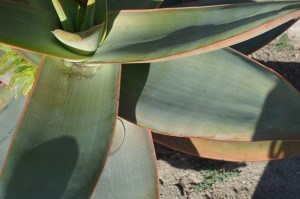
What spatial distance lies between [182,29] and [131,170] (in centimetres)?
50

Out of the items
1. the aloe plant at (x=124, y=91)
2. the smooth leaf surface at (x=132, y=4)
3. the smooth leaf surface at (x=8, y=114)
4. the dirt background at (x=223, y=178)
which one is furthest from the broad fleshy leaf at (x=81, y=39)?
the dirt background at (x=223, y=178)

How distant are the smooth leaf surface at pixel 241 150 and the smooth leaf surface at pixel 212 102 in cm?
24

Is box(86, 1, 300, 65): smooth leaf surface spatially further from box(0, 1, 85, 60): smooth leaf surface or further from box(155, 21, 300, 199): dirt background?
box(155, 21, 300, 199): dirt background

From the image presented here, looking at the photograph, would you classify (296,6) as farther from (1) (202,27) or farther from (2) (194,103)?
(2) (194,103)

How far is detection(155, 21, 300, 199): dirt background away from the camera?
6.09 feet

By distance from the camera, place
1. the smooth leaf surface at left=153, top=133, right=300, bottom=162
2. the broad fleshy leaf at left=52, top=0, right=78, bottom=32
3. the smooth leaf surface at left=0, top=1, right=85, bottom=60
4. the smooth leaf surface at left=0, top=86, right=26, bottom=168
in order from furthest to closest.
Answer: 1. the smooth leaf surface at left=153, top=133, right=300, bottom=162
2. the smooth leaf surface at left=0, top=86, right=26, bottom=168
3. the broad fleshy leaf at left=52, top=0, right=78, bottom=32
4. the smooth leaf surface at left=0, top=1, right=85, bottom=60

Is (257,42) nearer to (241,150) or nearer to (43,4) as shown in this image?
(241,150)

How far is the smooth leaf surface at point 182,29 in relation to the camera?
39.4 inches

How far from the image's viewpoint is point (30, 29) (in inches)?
41.0

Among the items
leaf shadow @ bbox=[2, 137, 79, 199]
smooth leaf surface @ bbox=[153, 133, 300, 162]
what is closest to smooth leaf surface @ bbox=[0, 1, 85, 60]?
leaf shadow @ bbox=[2, 137, 79, 199]

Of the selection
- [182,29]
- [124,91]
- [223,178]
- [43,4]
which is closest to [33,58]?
[43,4]

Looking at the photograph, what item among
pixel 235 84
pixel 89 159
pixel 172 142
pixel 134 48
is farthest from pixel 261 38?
pixel 89 159

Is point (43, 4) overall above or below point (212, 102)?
above

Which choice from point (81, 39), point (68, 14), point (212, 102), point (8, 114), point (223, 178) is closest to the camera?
point (81, 39)
